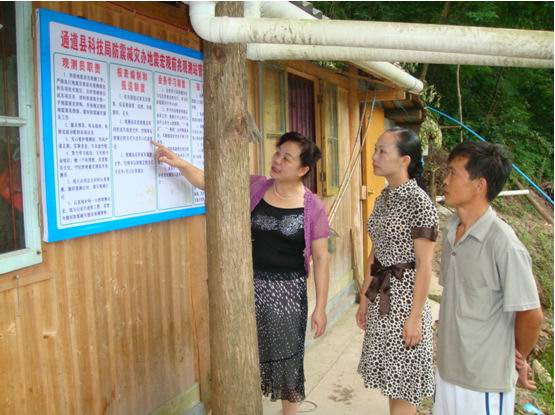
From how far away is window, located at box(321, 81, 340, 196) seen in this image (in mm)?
5789

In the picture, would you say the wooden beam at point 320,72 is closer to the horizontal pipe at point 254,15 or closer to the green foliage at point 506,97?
the horizontal pipe at point 254,15

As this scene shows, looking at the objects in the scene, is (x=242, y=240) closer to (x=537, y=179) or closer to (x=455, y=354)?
(x=455, y=354)

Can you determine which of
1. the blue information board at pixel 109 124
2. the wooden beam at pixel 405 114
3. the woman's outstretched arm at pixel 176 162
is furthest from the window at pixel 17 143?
the wooden beam at pixel 405 114

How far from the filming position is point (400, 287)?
297 cm

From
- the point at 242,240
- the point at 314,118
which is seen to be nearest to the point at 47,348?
the point at 242,240

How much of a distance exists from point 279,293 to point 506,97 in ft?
52.6

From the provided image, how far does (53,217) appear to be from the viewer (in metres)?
2.22

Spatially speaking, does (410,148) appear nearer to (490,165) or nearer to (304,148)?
(304,148)

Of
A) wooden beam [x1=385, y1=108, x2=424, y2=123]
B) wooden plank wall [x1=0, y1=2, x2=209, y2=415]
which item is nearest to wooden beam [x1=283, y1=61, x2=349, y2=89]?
wooden plank wall [x1=0, y1=2, x2=209, y2=415]

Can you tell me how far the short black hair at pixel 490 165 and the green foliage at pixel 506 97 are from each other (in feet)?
40.8

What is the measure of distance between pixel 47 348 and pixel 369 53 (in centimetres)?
178

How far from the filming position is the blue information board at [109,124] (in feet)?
7.25

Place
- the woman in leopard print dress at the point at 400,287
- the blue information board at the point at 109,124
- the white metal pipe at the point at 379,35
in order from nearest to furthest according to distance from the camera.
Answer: the white metal pipe at the point at 379,35 → the blue information board at the point at 109,124 → the woman in leopard print dress at the point at 400,287

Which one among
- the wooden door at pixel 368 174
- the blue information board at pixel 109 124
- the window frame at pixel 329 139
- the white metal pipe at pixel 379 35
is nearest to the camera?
the white metal pipe at pixel 379 35
